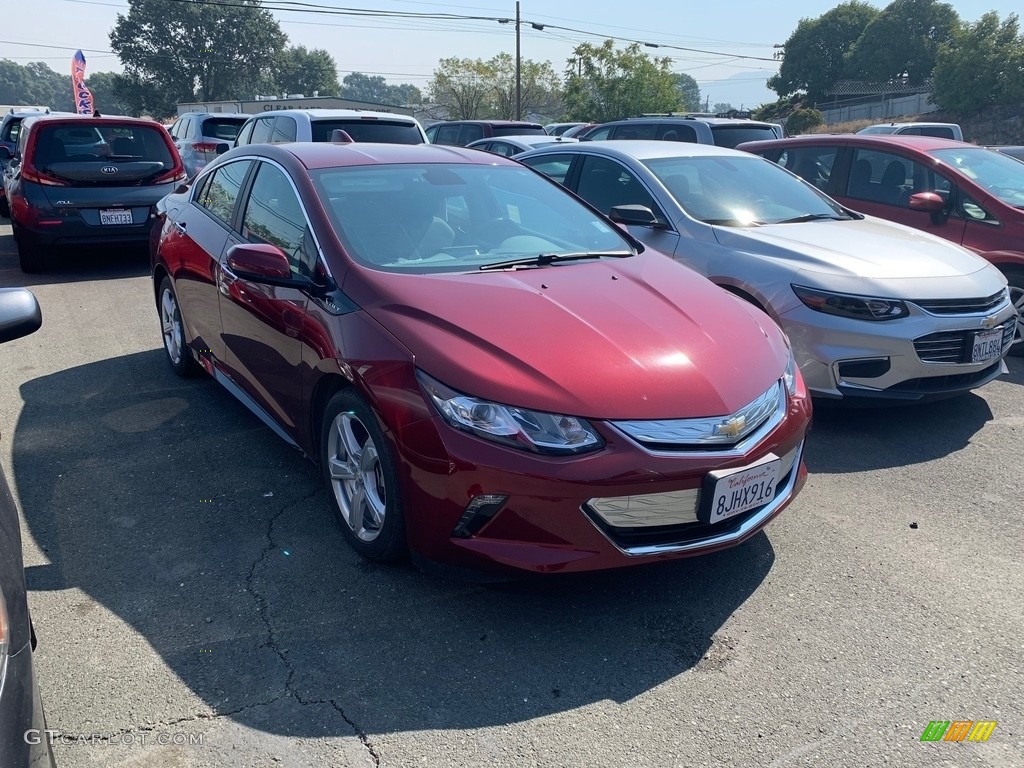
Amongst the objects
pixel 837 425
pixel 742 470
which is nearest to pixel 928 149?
pixel 837 425

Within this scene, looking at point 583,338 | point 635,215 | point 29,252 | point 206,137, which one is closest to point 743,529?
point 583,338

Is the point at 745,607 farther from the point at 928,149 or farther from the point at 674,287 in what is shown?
the point at 928,149

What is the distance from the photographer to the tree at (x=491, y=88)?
56.3 meters

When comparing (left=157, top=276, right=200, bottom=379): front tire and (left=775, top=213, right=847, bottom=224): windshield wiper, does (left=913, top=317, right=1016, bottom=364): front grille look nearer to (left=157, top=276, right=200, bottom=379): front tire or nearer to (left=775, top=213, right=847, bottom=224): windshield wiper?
(left=775, top=213, right=847, bottom=224): windshield wiper

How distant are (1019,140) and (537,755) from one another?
138ft

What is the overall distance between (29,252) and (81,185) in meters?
1.04

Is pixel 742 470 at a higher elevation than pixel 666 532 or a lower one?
higher

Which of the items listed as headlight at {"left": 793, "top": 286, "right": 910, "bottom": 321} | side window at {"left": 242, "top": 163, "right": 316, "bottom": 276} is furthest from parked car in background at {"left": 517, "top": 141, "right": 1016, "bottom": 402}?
side window at {"left": 242, "top": 163, "right": 316, "bottom": 276}

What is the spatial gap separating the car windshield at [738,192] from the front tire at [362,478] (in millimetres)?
3287

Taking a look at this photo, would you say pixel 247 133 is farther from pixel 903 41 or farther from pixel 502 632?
pixel 903 41

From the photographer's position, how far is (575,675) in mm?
2896

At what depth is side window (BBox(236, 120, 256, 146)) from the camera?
1218 centimetres

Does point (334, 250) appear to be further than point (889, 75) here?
No

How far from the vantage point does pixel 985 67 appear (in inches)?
1577
